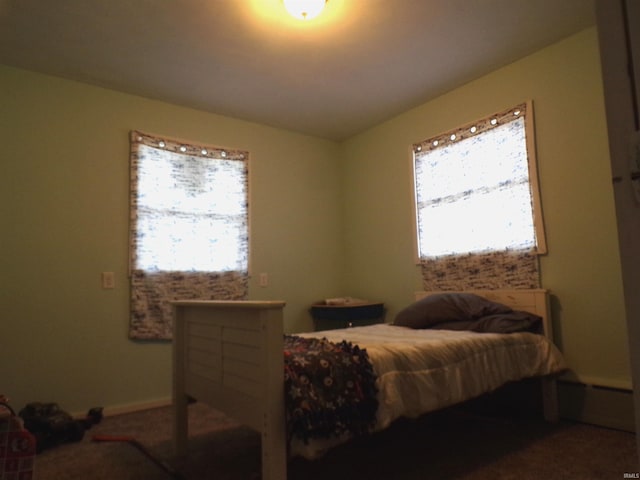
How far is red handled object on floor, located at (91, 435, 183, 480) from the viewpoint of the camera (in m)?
1.95

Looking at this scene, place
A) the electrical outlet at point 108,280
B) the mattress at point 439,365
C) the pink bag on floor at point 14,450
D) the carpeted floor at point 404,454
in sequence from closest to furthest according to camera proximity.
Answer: the pink bag on floor at point 14,450
the mattress at point 439,365
the carpeted floor at point 404,454
the electrical outlet at point 108,280

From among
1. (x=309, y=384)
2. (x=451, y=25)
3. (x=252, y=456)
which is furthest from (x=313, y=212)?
(x=309, y=384)

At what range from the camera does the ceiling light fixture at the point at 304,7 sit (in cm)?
220

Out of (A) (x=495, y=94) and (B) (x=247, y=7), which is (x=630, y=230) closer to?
(B) (x=247, y=7)

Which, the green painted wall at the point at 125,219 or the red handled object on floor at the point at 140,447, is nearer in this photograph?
the red handled object on floor at the point at 140,447

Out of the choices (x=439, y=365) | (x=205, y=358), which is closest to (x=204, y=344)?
(x=205, y=358)

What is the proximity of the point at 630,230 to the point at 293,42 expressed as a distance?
2523mm

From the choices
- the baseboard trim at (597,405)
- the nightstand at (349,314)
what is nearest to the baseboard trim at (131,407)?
the nightstand at (349,314)

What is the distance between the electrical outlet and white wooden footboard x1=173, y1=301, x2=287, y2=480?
3.32ft

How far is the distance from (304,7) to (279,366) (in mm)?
1831

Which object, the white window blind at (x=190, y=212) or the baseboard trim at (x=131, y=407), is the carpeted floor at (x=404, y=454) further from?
the white window blind at (x=190, y=212)

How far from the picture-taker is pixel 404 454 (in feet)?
7.07

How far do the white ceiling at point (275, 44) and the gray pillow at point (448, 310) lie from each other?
1.67 m

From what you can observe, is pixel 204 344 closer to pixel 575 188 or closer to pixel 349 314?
pixel 349 314
